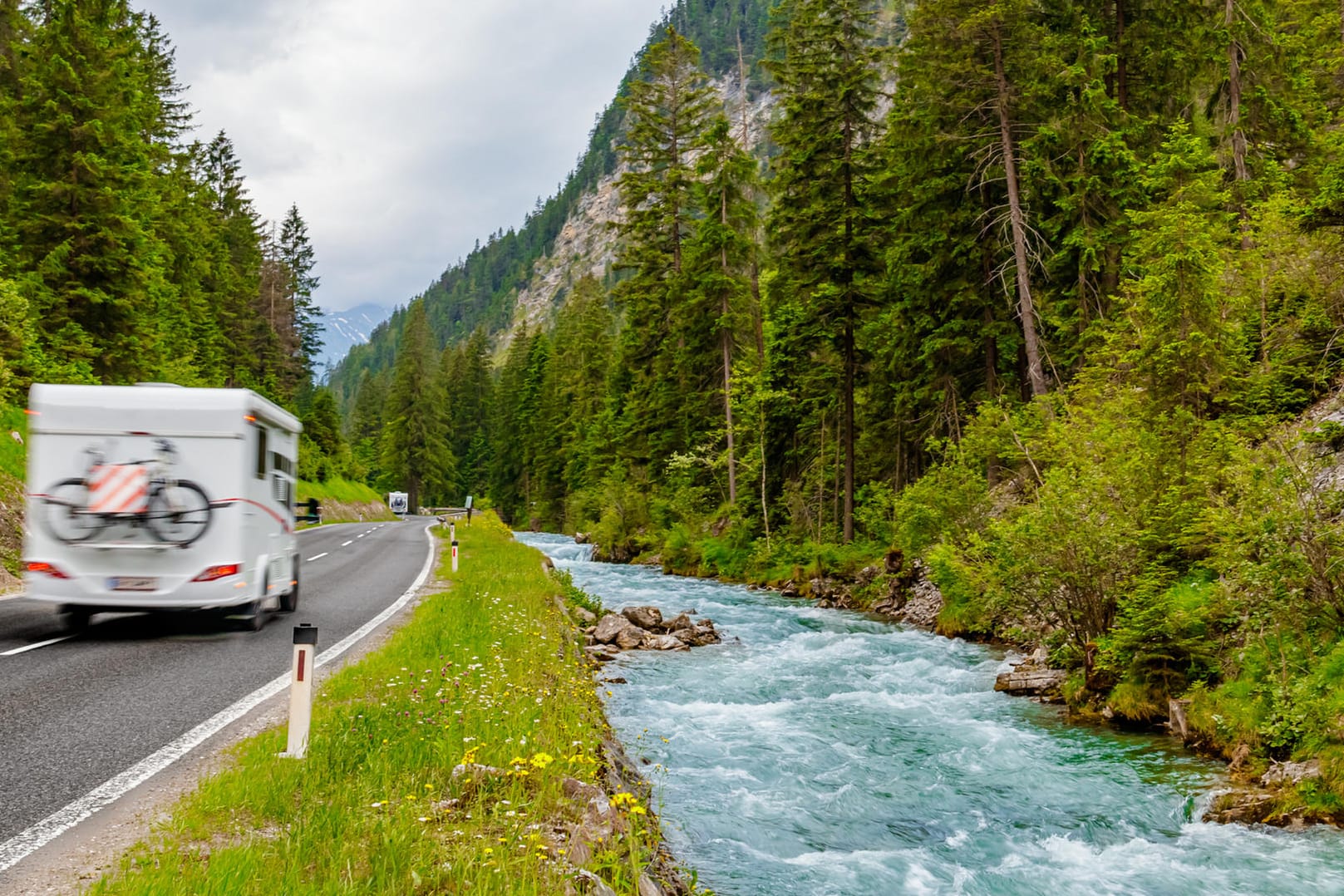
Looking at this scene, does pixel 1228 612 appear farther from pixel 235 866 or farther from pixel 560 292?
pixel 560 292

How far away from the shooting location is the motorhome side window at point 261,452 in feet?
36.2

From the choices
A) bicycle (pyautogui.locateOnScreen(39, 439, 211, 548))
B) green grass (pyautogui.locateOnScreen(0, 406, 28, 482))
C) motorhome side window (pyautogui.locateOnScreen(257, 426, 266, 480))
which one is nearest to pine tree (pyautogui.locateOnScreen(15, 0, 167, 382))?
green grass (pyautogui.locateOnScreen(0, 406, 28, 482))

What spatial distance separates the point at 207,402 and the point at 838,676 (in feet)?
35.2

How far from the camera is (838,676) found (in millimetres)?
14281

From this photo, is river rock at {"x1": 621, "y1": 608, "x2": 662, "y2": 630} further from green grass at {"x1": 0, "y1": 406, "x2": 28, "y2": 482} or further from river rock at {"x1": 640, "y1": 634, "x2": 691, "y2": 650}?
green grass at {"x1": 0, "y1": 406, "x2": 28, "y2": 482}

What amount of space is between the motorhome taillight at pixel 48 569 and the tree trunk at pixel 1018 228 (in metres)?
19.3

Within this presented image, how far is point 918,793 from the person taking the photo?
→ 28.7 ft

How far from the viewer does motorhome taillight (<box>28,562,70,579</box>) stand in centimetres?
968

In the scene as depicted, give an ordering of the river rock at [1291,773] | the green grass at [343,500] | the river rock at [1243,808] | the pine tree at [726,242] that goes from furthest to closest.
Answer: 1. the green grass at [343,500]
2. the pine tree at [726,242]
3. the river rock at [1291,773]
4. the river rock at [1243,808]

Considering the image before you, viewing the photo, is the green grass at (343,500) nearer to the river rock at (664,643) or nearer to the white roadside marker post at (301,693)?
the river rock at (664,643)

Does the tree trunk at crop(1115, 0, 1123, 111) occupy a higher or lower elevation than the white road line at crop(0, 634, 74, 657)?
higher

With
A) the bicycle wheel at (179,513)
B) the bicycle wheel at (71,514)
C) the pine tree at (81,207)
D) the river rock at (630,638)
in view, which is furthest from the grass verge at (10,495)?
the river rock at (630,638)

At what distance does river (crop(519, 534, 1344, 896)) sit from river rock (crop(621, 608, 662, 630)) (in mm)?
3485

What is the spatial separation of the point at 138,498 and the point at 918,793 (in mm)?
9777
